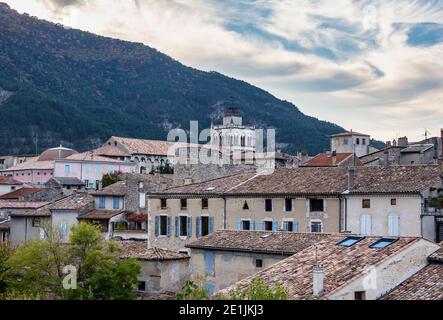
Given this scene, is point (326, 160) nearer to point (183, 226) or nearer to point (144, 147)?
point (183, 226)

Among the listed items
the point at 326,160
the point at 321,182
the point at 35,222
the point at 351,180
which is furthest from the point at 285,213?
the point at 326,160

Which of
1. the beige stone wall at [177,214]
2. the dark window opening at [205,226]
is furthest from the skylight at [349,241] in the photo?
the dark window opening at [205,226]

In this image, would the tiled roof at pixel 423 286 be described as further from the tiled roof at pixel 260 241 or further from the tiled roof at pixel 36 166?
the tiled roof at pixel 36 166

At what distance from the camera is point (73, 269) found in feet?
109

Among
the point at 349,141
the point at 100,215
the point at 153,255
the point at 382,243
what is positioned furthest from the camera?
the point at 349,141

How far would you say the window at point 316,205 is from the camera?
40.1 metres

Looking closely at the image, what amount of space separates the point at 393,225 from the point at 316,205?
4.76 meters

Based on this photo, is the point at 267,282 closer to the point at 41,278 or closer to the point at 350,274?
the point at 350,274

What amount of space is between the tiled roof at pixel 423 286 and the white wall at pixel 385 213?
11.4m

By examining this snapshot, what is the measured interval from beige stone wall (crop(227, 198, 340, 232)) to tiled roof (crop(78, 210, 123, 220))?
13849mm
